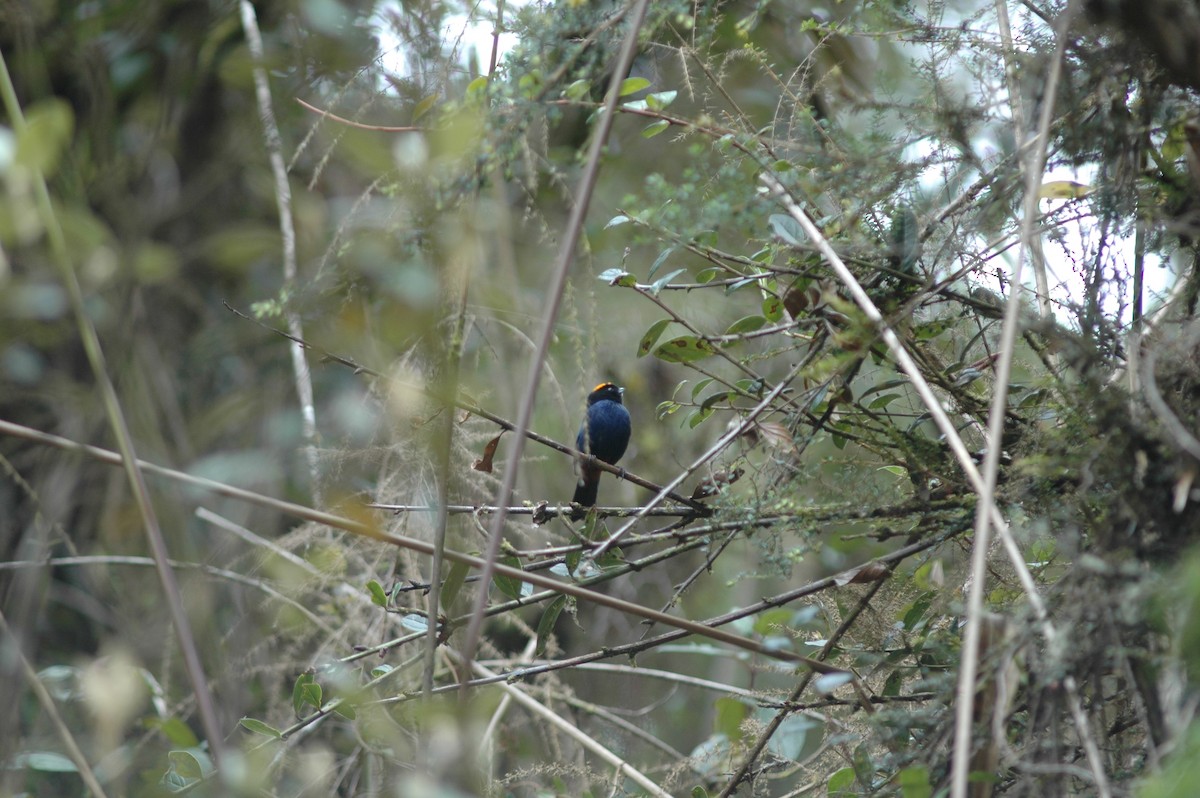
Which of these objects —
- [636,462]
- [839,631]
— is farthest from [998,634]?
[636,462]

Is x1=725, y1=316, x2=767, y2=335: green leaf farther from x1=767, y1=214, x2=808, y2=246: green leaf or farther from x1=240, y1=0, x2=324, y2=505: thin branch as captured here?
x1=240, y1=0, x2=324, y2=505: thin branch

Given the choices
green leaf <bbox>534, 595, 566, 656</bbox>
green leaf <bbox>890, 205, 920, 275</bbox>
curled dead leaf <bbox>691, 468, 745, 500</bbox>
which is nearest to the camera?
green leaf <bbox>890, 205, 920, 275</bbox>

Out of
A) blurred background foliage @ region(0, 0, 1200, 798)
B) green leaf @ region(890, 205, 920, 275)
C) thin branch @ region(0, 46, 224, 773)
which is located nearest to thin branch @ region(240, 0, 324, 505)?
blurred background foliage @ region(0, 0, 1200, 798)

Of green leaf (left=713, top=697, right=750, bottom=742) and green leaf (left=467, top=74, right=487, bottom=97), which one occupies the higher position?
green leaf (left=467, top=74, right=487, bottom=97)

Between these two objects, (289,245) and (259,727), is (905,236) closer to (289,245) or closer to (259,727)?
(289,245)

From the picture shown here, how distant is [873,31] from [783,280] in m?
0.41

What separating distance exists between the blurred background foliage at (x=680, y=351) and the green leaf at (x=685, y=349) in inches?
0.6

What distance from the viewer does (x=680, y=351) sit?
5.63 feet

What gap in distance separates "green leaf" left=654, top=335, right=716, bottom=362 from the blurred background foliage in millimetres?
→ 14

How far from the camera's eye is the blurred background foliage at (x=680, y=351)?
87cm

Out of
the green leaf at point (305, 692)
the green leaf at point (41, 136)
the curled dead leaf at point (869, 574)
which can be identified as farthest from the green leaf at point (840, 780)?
the green leaf at point (41, 136)

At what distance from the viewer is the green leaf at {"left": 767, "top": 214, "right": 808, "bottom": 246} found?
1.43m

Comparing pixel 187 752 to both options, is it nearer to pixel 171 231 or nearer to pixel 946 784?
pixel 171 231

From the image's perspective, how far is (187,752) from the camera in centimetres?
160
